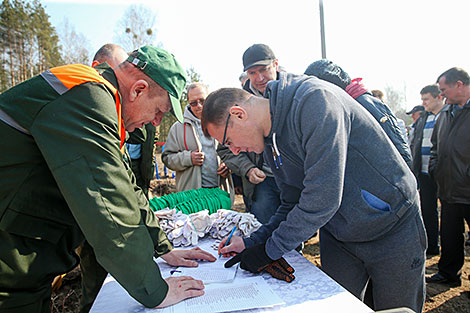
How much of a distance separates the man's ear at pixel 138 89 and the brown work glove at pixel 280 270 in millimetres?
936

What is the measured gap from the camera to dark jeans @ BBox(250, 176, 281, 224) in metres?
2.85

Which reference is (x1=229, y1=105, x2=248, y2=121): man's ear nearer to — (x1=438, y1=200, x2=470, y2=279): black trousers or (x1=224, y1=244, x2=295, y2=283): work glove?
(x1=224, y1=244, x2=295, y2=283): work glove

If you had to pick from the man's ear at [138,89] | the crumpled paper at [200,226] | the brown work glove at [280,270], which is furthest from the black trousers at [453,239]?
the man's ear at [138,89]

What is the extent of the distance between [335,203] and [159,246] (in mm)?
915

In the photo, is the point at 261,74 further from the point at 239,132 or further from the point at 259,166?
the point at 239,132

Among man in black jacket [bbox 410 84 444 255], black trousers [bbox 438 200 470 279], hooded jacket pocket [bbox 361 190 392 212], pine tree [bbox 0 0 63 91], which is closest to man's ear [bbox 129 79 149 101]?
hooded jacket pocket [bbox 361 190 392 212]

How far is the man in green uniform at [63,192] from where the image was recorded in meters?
0.94

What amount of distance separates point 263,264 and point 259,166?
1.62 metres

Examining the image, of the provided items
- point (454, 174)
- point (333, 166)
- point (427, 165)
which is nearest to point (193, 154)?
point (333, 166)

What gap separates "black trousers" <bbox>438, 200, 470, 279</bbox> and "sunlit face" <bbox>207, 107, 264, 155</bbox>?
2810mm

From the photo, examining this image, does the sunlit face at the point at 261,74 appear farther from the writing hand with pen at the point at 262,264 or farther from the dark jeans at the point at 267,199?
the writing hand with pen at the point at 262,264

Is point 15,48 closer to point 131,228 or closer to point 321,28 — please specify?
point 321,28

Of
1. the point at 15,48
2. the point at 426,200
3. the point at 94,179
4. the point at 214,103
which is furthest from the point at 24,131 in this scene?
the point at 15,48

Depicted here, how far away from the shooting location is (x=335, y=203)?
1.21m
